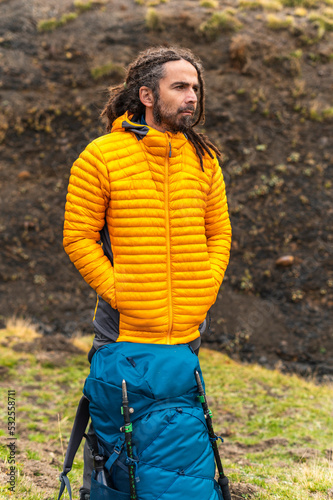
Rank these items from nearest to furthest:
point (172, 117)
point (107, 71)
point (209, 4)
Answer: point (172, 117) → point (107, 71) → point (209, 4)

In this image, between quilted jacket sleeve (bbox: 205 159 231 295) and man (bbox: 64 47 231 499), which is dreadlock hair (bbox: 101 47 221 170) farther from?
quilted jacket sleeve (bbox: 205 159 231 295)

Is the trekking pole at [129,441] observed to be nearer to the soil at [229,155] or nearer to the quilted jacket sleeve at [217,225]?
the quilted jacket sleeve at [217,225]

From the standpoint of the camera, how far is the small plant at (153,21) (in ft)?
37.3

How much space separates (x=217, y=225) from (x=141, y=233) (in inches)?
21.8

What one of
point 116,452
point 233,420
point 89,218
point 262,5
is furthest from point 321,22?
point 116,452

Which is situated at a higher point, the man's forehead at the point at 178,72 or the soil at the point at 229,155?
the man's forehead at the point at 178,72

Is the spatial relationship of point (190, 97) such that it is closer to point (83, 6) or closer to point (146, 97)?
point (146, 97)

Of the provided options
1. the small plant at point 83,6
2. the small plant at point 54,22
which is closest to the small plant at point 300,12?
the small plant at point 83,6

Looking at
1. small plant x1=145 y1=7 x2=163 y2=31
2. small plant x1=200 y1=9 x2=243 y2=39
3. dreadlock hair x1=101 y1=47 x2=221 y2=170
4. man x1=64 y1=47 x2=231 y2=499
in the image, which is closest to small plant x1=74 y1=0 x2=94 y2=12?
small plant x1=145 y1=7 x2=163 y2=31

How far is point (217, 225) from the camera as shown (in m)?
2.53

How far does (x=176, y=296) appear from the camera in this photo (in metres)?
2.22

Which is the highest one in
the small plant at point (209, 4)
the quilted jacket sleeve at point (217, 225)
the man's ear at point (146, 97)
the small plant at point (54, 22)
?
the small plant at point (209, 4)

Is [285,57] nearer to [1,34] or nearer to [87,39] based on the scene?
[87,39]

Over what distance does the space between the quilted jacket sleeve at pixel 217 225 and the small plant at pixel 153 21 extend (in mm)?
10418
